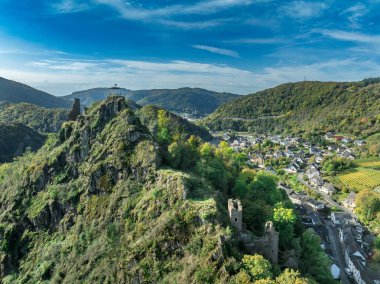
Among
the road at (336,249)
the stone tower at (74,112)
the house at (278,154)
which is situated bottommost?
the road at (336,249)

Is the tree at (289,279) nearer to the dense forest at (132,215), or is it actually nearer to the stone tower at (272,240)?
the dense forest at (132,215)

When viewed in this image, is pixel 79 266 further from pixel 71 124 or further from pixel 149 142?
pixel 71 124

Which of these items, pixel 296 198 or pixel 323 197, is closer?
pixel 296 198

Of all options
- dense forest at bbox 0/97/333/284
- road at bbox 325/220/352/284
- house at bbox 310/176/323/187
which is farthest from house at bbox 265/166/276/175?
dense forest at bbox 0/97/333/284

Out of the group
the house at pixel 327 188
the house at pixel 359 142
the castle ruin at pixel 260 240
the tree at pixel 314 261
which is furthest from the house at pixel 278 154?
the castle ruin at pixel 260 240

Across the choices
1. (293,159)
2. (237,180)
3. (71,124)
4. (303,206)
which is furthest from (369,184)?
(71,124)

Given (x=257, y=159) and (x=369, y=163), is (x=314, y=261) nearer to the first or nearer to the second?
(x=369, y=163)

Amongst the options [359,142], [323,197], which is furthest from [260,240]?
[359,142]
